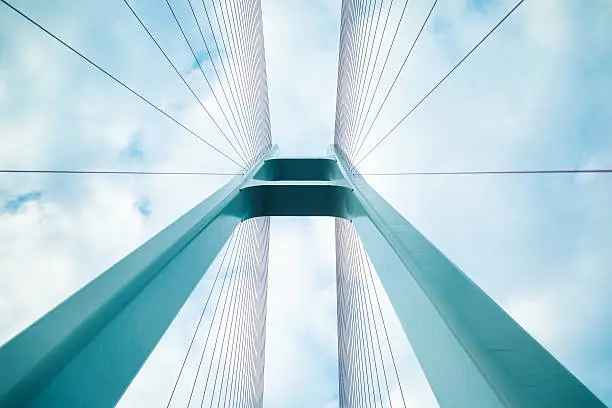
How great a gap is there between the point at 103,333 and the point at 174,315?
0.86m

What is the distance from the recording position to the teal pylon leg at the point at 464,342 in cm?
149

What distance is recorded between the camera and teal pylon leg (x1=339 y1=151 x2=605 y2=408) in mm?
1486

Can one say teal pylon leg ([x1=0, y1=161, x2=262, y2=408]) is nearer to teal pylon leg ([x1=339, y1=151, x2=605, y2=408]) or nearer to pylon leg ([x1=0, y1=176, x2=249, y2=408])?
pylon leg ([x1=0, y1=176, x2=249, y2=408])

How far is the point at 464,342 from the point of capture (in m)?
1.79

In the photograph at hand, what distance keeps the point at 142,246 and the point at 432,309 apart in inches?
81.0

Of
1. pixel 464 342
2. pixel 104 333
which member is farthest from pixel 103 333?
pixel 464 342

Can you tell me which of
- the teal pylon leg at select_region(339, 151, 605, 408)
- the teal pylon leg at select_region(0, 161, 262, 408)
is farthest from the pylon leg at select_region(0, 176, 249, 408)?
the teal pylon leg at select_region(339, 151, 605, 408)

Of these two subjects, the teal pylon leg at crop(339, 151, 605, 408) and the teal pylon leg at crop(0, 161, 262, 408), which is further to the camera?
the teal pylon leg at crop(0, 161, 262, 408)

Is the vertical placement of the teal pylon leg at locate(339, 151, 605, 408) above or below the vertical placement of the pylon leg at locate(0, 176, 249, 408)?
above

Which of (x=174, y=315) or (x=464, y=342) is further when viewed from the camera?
(x=174, y=315)

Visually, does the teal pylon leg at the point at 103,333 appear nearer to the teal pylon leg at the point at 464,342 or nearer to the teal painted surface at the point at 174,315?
the teal painted surface at the point at 174,315

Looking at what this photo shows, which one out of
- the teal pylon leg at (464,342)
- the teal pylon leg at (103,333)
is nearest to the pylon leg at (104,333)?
the teal pylon leg at (103,333)

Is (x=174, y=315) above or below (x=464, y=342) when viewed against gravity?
below

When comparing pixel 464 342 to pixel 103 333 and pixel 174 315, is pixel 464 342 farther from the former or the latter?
pixel 174 315
